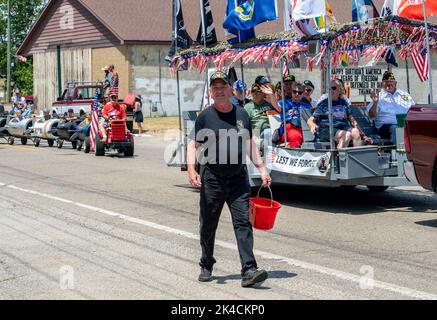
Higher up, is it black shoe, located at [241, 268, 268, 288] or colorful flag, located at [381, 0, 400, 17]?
colorful flag, located at [381, 0, 400, 17]

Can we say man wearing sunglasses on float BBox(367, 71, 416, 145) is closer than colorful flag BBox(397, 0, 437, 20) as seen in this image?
Yes

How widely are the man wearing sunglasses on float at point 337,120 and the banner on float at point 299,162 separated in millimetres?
499

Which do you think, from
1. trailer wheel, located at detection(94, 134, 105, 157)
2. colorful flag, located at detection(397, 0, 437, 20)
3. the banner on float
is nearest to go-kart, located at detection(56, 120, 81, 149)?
trailer wheel, located at detection(94, 134, 105, 157)

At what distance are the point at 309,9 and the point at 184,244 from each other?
4.06 meters

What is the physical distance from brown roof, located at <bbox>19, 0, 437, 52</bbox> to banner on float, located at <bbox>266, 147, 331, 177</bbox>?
88.4 feet

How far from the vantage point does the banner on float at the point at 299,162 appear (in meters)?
11.3

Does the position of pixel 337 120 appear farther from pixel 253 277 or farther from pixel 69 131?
pixel 69 131

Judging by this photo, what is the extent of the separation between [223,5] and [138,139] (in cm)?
1584

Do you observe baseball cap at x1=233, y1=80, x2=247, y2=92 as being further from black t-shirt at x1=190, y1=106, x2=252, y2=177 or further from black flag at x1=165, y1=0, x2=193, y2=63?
black t-shirt at x1=190, y1=106, x2=252, y2=177

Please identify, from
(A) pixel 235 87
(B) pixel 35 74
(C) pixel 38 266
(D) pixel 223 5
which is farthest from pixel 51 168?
(B) pixel 35 74

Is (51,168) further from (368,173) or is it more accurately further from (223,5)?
(223,5)

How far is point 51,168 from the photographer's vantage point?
59.6 ft

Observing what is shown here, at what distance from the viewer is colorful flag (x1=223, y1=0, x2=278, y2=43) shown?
12789mm

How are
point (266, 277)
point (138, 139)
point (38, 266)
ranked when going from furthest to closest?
point (138, 139) → point (38, 266) → point (266, 277)
